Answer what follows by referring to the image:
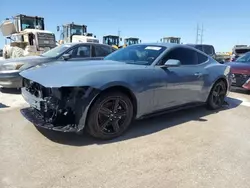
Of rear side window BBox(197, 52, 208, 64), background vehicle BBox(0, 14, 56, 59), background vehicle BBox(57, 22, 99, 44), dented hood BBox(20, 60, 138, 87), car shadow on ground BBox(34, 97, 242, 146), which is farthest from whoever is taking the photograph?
background vehicle BBox(57, 22, 99, 44)

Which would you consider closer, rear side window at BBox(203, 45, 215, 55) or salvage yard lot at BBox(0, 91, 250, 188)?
salvage yard lot at BBox(0, 91, 250, 188)

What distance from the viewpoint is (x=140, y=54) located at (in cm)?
441

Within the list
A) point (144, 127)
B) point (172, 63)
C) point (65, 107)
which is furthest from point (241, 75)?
point (65, 107)

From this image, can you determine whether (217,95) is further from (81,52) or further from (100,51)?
(81,52)

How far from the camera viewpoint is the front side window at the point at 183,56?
4359 millimetres

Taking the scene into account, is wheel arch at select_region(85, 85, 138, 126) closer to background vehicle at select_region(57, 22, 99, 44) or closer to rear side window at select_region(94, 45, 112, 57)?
rear side window at select_region(94, 45, 112, 57)

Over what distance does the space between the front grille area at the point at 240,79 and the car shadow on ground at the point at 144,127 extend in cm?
163

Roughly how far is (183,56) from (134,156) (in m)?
2.42

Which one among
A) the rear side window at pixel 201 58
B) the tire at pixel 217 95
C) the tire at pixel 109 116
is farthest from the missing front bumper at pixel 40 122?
the tire at pixel 217 95

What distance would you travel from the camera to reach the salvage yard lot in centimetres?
258

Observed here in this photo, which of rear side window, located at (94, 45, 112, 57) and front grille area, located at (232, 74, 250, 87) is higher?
rear side window, located at (94, 45, 112, 57)

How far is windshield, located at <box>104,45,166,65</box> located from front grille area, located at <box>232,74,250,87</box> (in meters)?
3.99

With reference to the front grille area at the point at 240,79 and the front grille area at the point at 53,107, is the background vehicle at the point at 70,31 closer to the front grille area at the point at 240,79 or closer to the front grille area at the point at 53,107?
the front grille area at the point at 240,79

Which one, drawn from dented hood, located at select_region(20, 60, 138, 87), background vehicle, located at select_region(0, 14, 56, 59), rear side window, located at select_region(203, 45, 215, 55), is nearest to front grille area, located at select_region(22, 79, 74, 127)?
dented hood, located at select_region(20, 60, 138, 87)
